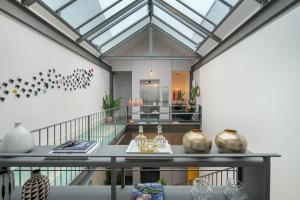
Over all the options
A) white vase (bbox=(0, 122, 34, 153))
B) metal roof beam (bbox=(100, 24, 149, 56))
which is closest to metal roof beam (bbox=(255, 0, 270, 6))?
white vase (bbox=(0, 122, 34, 153))

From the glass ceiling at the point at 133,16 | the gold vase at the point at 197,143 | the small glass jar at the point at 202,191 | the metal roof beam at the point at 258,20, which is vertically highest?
the glass ceiling at the point at 133,16

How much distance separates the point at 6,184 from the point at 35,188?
20cm

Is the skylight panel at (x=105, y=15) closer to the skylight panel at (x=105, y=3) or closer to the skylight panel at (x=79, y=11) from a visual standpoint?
the skylight panel at (x=105, y=3)

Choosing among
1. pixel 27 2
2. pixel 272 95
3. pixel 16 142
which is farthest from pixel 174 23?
pixel 16 142

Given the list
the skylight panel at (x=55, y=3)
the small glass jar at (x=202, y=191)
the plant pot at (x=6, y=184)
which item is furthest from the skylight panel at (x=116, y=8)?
the small glass jar at (x=202, y=191)

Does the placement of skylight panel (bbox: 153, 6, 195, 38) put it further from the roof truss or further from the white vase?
the white vase

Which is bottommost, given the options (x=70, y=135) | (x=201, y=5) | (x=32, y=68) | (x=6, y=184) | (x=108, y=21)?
(x=70, y=135)

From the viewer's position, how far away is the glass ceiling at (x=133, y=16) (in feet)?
14.9

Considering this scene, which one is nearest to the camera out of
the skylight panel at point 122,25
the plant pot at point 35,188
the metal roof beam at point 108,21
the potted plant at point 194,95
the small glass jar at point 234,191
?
the plant pot at point 35,188

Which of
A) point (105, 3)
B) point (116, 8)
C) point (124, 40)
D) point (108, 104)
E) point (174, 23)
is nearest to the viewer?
point (105, 3)

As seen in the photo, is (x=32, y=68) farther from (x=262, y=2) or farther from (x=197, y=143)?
(x=262, y=2)

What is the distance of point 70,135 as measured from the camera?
3.73 m

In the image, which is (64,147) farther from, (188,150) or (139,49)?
(139,49)

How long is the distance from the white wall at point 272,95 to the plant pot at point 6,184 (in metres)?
2.72
